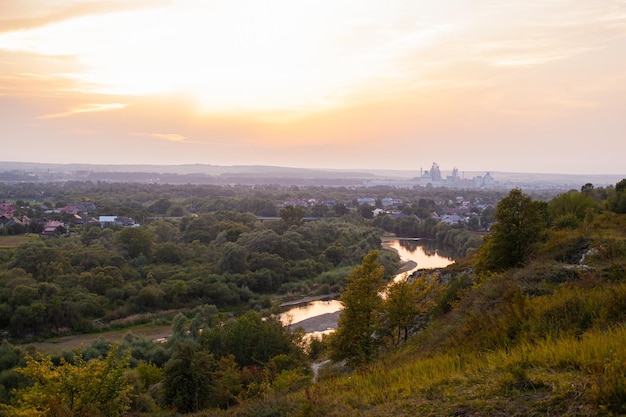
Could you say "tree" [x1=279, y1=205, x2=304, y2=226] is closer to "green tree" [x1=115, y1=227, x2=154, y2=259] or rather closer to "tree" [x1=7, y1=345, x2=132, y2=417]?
"green tree" [x1=115, y1=227, x2=154, y2=259]

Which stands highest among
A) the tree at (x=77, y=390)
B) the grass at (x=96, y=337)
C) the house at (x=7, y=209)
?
the tree at (x=77, y=390)

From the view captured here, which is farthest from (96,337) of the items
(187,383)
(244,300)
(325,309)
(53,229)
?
(53,229)

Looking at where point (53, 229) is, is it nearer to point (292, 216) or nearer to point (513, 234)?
point (292, 216)

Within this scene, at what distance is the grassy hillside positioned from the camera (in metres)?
3.79

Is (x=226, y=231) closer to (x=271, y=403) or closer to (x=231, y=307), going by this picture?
(x=231, y=307)

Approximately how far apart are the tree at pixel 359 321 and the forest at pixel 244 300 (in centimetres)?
4

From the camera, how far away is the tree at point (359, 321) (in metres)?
11.6

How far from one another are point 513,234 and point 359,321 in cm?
498

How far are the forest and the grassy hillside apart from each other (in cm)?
7

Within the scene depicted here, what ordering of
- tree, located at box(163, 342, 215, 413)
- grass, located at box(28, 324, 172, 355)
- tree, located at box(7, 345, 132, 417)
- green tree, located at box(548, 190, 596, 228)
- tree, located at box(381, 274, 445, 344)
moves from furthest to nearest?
grass, located at box(28, 324, 172, 355), green tree, located at box(548, 190, 596, 228), tree, located at box(381, 274, 445, 344), tree, located at box(163, 342, 215, 413), tree, located at box(7, 345, 132, 417)

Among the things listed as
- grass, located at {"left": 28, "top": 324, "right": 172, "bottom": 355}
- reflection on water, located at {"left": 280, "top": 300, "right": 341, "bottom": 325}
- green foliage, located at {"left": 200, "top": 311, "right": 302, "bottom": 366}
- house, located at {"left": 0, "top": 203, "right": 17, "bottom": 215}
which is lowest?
grass, located at {"left": 28, "top": 324, "right": 172, "bottom": 355}

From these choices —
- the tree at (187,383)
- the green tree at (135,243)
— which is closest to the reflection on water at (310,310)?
the tree at (187,383)

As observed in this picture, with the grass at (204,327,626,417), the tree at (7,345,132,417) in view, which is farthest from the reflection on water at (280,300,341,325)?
the grass at (204,327,626,417)

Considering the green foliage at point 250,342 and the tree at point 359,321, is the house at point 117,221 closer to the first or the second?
the green foliage at point 250,342
